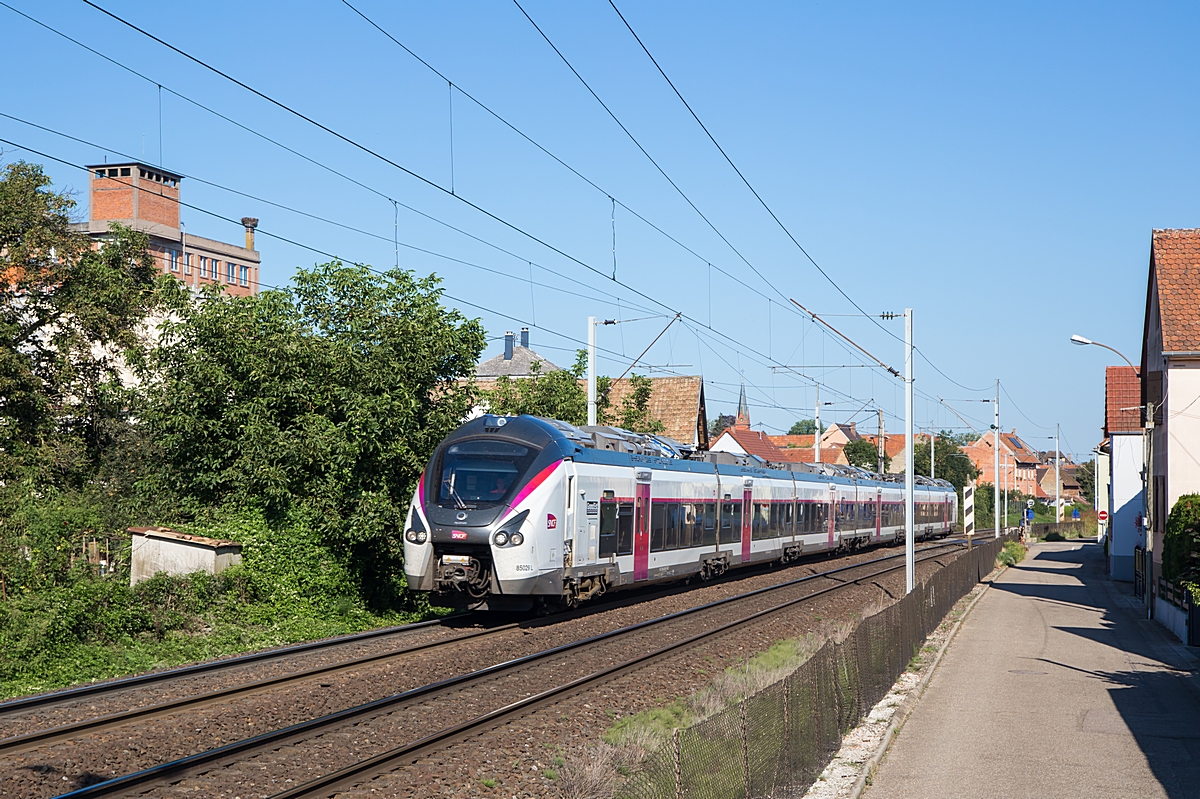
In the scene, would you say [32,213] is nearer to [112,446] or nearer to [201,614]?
[112,446]

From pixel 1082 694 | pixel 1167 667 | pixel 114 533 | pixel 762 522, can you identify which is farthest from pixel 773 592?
pixel 114 533

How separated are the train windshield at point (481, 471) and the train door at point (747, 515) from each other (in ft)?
40.3

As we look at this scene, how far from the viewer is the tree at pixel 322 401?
867 inches

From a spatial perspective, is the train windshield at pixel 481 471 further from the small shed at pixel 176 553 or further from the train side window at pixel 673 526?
the train side window at pixel 673 526

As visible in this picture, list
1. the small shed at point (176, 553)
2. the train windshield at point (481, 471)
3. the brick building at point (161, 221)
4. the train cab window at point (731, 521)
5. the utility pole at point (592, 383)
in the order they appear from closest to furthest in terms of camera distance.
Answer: the train windshield at point (481, 471) → the small shed at point (176, 553) → the train cab window at point (731, 521) → the utility pole at point (592, 383) → the brick building at point (161, 221)

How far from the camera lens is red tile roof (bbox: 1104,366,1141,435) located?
143ft

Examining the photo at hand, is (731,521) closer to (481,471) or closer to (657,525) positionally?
(657,525)

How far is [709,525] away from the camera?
90.1 feet

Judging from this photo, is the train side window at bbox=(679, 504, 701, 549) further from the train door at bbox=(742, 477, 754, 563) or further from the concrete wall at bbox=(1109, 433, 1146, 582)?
the concrete wall at bbox=(1109, 433, 1146, 582)

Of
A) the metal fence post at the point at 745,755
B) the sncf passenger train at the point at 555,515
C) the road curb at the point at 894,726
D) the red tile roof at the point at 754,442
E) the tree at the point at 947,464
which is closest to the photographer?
the metal fence post at the point at 745,755

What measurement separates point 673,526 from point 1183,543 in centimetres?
1011

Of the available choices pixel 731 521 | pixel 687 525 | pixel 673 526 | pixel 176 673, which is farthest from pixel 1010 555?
pixel 176 673

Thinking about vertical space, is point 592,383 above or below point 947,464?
above

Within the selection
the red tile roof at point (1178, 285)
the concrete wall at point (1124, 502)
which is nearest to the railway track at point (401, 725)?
the red tile roof at point (1178, 285)
